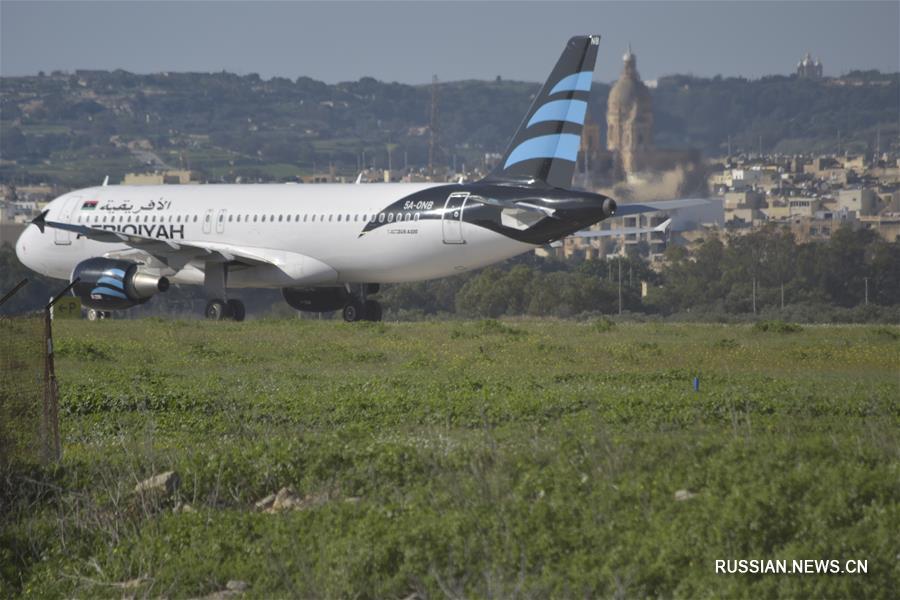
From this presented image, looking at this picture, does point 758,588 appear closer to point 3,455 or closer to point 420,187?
point 3,455

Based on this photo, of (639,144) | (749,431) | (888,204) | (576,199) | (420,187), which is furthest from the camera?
(888,204)

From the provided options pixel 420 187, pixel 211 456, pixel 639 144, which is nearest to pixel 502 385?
pixel 211 456

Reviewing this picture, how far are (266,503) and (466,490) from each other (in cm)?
270

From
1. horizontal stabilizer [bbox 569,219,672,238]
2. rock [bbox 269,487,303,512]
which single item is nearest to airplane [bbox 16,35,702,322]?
horizontal stabilizer [bbox 569,219,672,238]

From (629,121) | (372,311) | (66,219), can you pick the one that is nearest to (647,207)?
(372,311)

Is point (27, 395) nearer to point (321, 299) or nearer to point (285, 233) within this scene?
point (285, 233)

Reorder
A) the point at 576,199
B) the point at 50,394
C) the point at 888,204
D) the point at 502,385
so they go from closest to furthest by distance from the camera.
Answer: the point at 50,394
the point at 502,385
the point at 576,199
the point at 888,204

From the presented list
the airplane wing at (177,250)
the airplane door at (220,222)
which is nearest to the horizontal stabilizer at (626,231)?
the airplane wing at (177,250)

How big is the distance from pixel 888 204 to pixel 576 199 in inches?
3189

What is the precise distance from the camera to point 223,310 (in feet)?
142

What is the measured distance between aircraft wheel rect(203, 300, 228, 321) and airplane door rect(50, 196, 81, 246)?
6.08 meters

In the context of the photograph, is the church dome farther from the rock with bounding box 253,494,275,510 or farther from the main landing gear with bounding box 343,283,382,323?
the rock with bounding box 253,494,275,510

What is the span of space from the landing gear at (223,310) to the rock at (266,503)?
26.3 metres

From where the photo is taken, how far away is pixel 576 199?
37125mm
